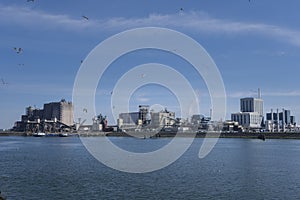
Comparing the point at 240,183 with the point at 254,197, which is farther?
the point at 240,183

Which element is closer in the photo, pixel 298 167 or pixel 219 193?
pixel 219 193

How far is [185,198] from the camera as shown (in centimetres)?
3002

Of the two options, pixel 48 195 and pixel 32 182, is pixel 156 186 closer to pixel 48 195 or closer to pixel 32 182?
pixel 48 195

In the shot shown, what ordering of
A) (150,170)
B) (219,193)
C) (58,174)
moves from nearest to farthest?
(219,193) → (58,174) → (150,170)

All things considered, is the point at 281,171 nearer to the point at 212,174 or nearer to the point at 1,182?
the point at 212,174

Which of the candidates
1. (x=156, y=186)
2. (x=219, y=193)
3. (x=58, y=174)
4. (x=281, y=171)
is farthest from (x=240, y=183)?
(x=58, y=174)

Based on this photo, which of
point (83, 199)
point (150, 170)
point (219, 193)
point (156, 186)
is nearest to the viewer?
point (83, 199)

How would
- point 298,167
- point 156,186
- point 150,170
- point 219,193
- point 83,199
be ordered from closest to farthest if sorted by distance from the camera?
point 83,199, point 219,193, point 156,186, point 150,170, point 298,167

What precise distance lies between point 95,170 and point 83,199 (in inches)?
686

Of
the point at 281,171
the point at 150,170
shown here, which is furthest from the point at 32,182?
the point at 281,171

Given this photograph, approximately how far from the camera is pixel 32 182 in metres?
37.5

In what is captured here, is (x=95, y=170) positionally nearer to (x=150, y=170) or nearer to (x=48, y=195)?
(x=150, y=170)

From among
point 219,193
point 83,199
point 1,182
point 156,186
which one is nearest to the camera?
point 83,199

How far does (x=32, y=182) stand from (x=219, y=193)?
17.9 metres
